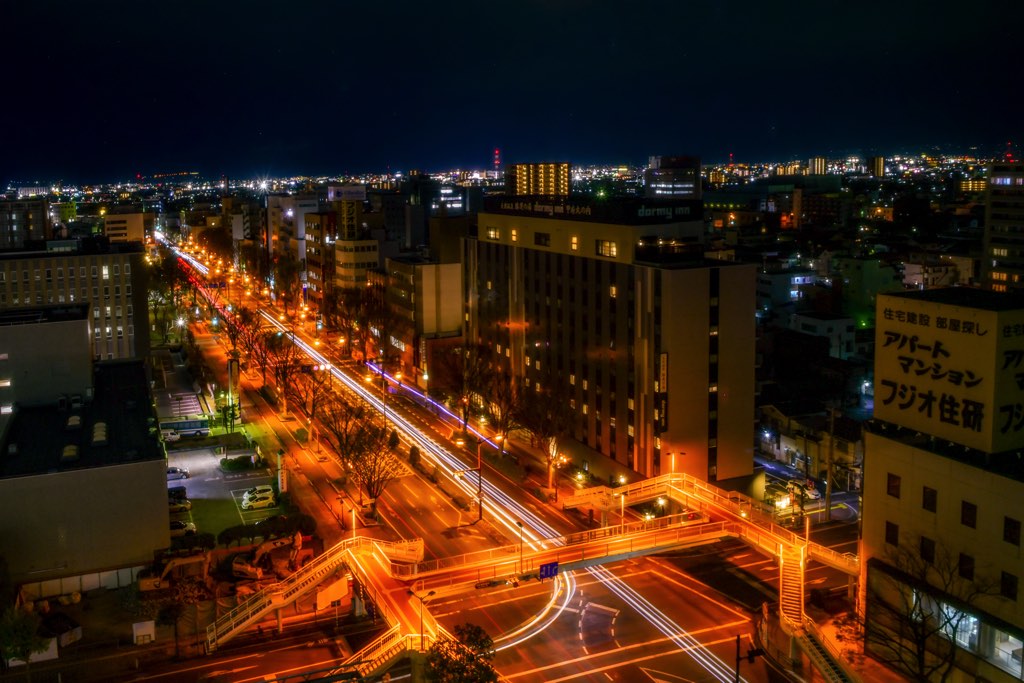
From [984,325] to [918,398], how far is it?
2.34 metres

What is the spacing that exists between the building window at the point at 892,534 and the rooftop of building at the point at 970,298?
503 cm

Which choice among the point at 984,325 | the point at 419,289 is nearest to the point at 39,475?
the point at 984,325

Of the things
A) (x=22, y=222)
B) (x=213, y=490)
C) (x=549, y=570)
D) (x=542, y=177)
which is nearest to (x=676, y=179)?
(x=542, y=177)

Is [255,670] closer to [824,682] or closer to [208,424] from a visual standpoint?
[824,682]

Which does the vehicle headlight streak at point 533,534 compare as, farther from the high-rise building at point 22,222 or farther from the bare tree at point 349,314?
the high-rise building at point 22,222

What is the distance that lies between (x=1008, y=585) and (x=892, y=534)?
304 centimetres

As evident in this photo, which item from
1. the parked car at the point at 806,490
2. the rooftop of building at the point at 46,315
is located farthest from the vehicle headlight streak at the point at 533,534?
the rooftop of building at the point at 46,315

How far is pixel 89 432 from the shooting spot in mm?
28641

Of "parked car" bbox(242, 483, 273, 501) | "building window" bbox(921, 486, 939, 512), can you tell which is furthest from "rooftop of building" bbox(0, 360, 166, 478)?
"building window" bbox(921, 486, 939, 512)

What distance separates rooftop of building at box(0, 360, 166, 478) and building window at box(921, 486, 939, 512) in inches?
782

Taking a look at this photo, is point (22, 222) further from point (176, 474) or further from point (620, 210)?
Answer: point (620, 210)

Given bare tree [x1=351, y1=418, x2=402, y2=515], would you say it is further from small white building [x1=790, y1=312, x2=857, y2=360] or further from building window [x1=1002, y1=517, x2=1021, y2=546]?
small white building [x1=790, y1=312, x2=857, y2=360]

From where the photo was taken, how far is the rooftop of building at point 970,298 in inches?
732

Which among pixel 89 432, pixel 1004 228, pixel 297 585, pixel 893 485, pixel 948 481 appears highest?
pixel 1004 228
